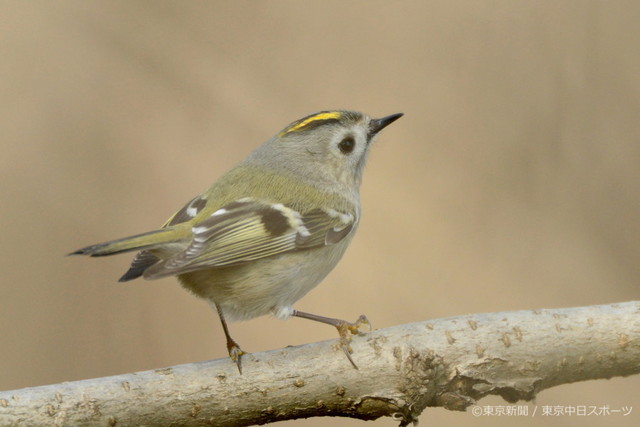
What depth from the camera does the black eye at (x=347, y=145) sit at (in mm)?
1934

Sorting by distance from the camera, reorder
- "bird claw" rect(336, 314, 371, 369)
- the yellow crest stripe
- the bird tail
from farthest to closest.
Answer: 1. the yellow crest stripe
2. "bird claw" rect(336, 314, 371, 369)
3. the bird tail

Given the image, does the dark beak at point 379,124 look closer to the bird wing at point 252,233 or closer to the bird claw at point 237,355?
the bird wing at point 252,233

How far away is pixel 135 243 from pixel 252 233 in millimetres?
249

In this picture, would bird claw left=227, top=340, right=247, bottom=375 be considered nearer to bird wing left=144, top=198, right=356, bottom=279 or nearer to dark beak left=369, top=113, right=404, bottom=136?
bird wing left=144, top=198, right=356, bottom=279

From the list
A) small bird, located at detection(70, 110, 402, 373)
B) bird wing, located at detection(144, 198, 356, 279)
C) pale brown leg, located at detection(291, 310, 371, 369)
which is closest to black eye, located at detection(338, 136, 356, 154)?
small bird, located at detection(70, 110, 402, 373)

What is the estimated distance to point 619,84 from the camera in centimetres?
232

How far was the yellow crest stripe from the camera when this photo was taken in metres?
1.87

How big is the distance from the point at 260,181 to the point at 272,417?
0.58 meters

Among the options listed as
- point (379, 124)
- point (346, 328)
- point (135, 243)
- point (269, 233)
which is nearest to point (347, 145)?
point (379, 124)

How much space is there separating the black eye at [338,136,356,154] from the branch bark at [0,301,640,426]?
630 millimetres

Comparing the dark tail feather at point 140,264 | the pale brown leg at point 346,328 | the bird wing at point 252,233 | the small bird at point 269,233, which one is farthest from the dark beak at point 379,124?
the dark tail feather at point 140,264

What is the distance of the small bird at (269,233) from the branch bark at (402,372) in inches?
2.0

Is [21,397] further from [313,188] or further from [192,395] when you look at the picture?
[313,188]

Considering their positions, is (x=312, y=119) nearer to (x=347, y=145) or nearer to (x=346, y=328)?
(x=347, y=145)
